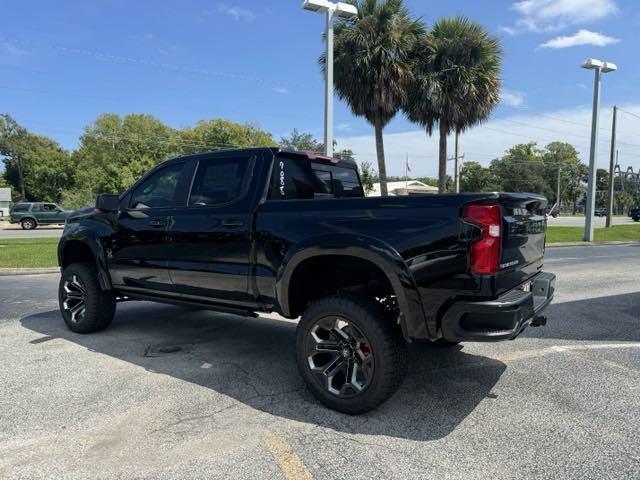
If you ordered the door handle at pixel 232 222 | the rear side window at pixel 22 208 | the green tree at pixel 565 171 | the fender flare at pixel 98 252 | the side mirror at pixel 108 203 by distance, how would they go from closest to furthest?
the door handle at pixel 232 222 → the side mirror at pixel 108 203 → the fender flare at pixel 98 252 → the rear side window at pixel 22 208 → the green tree at pixel 565 171

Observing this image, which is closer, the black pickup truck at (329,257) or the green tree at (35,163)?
the black pickup truck at (329,257)

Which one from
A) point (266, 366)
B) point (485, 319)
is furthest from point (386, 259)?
point (266, 366)

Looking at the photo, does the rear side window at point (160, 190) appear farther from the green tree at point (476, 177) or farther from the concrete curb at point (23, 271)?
the green tree at point (476, 177)

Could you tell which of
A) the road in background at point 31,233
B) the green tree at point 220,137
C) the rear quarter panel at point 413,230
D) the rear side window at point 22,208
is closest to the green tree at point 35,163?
the green tree at point 220,137

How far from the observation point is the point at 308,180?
4.71 metres

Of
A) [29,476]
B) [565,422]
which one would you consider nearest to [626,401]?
[565,422]

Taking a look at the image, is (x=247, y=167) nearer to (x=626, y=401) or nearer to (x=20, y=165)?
(x=626, y=401)

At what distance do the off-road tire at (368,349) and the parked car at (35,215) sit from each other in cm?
3379

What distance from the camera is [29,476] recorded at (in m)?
2.79

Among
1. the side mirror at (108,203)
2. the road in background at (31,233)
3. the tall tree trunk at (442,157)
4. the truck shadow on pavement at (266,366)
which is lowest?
the road in background at (31,233)

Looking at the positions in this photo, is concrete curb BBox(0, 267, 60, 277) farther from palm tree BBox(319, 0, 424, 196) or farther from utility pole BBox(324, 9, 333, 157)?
palm tree BBox(319, 0, 424, 196)

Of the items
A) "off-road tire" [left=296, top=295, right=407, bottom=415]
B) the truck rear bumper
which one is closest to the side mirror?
"off-road tire" [left=296, top=295, right=407, bottom=415]

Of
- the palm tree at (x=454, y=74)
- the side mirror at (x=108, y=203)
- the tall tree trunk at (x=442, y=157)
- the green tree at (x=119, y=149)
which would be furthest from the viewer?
the green tree at (x=119, y=149)

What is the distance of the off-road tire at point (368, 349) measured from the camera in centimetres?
341
